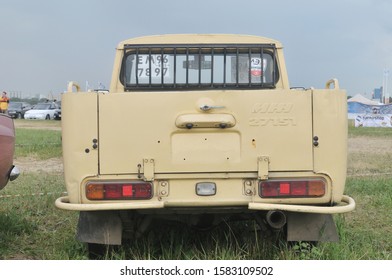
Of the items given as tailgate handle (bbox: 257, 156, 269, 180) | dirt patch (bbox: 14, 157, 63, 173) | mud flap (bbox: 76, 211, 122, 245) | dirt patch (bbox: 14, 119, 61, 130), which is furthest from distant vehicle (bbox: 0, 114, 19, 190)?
dirt patch (bbox: 14, 119, 61, 130)

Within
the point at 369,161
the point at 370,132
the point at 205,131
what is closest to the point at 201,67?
the point at 205,131

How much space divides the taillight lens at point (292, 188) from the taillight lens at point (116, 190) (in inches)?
34.2

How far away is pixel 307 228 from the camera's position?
13.4 ft

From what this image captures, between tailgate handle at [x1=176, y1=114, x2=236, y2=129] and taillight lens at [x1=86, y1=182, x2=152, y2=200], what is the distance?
53cm

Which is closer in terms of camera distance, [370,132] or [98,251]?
[98,251]

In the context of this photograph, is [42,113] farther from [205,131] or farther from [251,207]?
[251,207]

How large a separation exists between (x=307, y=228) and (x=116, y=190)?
5.14ft

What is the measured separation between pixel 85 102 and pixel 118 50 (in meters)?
1.73

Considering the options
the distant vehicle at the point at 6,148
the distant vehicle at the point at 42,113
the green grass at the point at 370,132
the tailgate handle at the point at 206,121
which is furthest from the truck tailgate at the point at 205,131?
the distant vehicle at the point at 42,113

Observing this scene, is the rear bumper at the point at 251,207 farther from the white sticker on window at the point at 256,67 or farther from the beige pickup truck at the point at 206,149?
the white sticker on window at the point at 256,67

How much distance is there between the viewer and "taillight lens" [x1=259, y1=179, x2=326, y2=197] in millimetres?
3752

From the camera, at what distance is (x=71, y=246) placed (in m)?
4.75

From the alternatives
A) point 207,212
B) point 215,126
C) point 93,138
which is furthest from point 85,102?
point 207,212

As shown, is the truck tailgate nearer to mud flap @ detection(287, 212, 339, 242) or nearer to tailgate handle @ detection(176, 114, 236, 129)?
tailgate handle @ detection(176, 114, 236, 129)
